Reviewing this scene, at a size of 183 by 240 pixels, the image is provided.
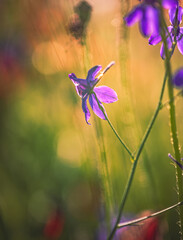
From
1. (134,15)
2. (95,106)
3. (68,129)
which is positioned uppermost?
(134,15)

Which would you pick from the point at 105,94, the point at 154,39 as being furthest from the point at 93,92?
the point at 154,39

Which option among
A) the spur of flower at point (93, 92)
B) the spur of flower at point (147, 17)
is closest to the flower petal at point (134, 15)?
the spur of flower at point (147, 17)

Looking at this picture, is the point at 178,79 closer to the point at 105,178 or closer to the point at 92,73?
the point at 92,73

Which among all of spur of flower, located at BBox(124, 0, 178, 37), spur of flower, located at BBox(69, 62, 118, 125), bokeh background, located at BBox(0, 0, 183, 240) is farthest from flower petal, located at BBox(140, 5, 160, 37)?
bokeh background, located at BBox(0, 0, 183, 240)

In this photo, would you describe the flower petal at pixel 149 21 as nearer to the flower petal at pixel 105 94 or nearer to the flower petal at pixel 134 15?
the flower petal at pixel 134 15

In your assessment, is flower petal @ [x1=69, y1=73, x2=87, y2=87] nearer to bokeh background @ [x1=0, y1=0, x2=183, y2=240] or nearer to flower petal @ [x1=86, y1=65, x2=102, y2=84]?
flower petal @ [x1=86, y1=65, x2=102, y2=84]

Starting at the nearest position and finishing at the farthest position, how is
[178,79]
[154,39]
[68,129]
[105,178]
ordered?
[178,79]
[154,39]
[105,178]
[68,129]
